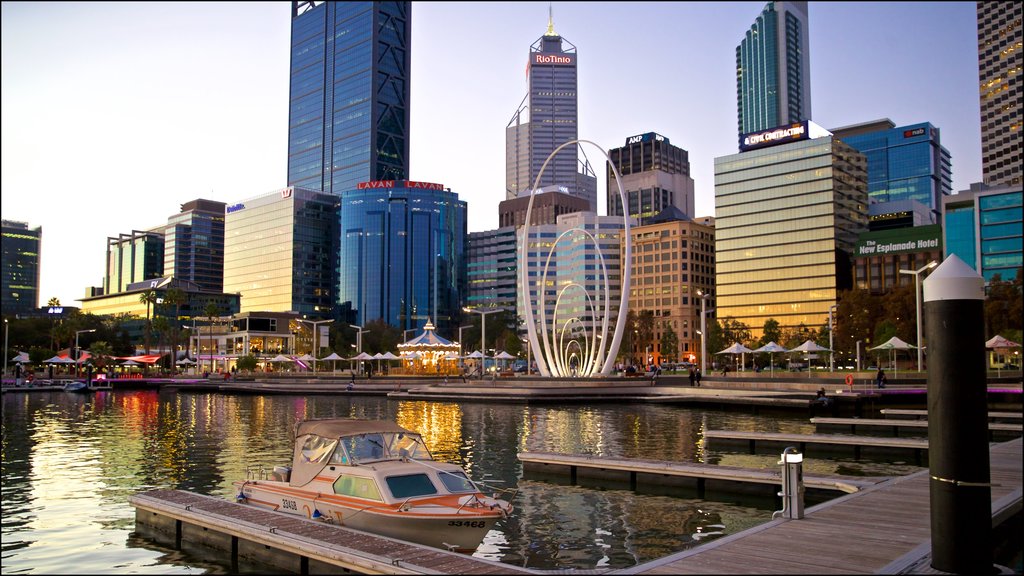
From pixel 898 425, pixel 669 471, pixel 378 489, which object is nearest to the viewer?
→ pixel 378 489

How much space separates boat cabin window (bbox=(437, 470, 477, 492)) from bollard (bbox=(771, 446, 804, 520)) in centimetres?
648

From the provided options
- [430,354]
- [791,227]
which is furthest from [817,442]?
[791,227]

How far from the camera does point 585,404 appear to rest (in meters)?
65.1

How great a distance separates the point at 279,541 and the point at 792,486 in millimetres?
9829

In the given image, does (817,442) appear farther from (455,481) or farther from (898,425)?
(455,481)

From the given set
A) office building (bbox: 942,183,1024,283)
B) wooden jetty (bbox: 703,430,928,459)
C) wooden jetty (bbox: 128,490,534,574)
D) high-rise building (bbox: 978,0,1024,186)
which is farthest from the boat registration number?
high-rise building (bbox: 978,0,1024,186)

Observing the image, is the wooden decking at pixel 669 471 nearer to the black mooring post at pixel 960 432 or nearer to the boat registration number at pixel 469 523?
the black mooring post at pixel 960 432

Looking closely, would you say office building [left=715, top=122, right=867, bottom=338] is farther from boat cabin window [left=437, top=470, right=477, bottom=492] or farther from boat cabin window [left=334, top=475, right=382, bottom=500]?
boat cabin window [left=334, top=475, right=382, bottom=500]

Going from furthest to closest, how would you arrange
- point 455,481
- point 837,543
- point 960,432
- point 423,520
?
point 455,481 < point 423,520 < point 837,543 < point 960,432

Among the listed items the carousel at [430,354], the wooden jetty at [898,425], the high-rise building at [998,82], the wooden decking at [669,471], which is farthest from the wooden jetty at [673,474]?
the high-rise building at [998,82]

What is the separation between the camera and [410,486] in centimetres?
1678

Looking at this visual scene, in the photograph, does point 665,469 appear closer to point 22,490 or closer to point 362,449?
point 362,449

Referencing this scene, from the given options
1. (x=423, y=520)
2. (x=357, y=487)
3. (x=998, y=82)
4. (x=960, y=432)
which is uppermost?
(x=998, y=82)

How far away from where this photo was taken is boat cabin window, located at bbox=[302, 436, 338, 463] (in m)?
18.1
